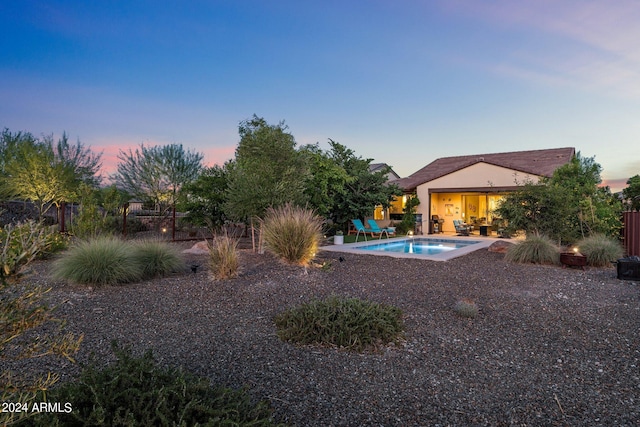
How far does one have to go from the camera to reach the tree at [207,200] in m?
14.0

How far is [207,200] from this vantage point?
1412cm

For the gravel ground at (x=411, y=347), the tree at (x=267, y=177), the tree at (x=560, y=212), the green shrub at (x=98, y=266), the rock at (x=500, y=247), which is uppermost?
the tree at (x=267, y=177)

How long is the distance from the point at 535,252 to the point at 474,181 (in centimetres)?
1012

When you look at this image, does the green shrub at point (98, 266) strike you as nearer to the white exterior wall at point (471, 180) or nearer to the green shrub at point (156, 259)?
the green shrub at point (156, 259)

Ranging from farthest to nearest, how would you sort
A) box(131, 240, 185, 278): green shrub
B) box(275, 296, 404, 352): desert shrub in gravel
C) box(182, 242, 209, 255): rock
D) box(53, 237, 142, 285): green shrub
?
box(182, 242, 209, 255): rock
box(131, 240, 185, 278): green shrub
box(53, 237, 142, 285): green shrub
box(275, 296, 404, 352): desert shrub in gravel

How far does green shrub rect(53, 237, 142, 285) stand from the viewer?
6.22 m

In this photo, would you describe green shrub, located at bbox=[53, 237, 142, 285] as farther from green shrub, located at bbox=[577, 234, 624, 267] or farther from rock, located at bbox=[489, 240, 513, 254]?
green shrub, located at bbox=[577, 234, 624, 267]

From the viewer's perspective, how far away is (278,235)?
26.0ft

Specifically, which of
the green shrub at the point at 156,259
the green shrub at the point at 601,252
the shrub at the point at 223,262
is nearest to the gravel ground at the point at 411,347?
the shrub at the point at 223,262

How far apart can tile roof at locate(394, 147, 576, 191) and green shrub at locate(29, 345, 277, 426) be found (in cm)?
1782

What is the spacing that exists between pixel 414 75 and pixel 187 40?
846 cm

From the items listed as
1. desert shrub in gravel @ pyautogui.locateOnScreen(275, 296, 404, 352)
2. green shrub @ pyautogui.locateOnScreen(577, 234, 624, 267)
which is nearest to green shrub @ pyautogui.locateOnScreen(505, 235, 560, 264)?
green shrub @ pyautogui.locateOnScreen(577, 234, 624, 267)

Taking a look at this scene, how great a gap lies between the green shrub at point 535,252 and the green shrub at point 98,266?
8.90 m

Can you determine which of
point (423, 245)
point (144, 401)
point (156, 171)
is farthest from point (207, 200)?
point (156, 171)
